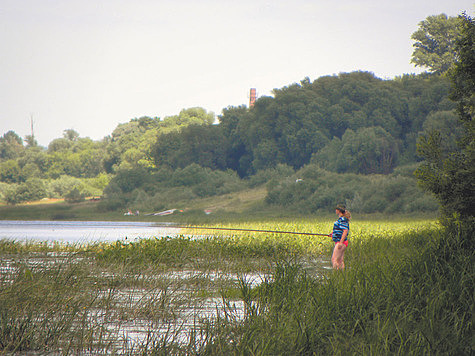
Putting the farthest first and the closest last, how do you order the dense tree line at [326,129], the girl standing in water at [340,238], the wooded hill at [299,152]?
the dense tree line at [326,129] → the wooded hill at [299,152] → the girl standing in water at [340,238]

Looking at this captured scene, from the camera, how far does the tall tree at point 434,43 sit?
270 feet

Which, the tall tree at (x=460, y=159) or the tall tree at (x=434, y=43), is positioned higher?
the tall tree at (x=434, y=43)

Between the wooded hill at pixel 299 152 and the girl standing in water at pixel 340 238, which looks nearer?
the girl standing in water at pixel 340 238

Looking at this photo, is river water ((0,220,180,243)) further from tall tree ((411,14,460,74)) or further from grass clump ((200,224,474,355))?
tall tree ((411,14,460,74))

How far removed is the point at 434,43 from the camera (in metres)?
86.1

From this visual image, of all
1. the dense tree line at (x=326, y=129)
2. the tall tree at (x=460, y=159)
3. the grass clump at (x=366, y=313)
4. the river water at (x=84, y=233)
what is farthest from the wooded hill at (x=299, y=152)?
the grass clump at (x=366, y=313)

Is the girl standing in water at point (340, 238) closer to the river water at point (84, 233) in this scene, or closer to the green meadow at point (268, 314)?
the green meadow at point (268, 314)

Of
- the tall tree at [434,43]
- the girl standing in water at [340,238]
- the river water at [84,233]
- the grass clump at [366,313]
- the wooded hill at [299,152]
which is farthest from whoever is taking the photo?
the tall tree at [434,43]

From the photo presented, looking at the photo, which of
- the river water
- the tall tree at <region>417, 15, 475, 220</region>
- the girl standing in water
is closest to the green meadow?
the tall tree at <region>417, 15, 475, 220</region>

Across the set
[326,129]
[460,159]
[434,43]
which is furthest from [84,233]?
[434,43]

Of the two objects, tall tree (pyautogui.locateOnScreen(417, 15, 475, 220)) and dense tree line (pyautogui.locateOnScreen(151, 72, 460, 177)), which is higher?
dense tree line (pyautogui.locateOnScreen(151, 72, 460, 177))

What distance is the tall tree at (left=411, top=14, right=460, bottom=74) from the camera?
82.4 meters

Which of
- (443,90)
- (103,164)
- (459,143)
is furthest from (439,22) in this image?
(459,143)

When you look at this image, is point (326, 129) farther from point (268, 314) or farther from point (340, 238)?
point (268, 314)
